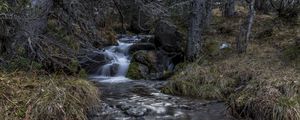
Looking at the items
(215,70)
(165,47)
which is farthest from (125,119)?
(165,47)

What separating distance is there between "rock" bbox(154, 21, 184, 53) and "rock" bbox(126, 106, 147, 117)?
7242 mm

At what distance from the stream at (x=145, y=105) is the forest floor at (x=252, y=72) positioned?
514 mm

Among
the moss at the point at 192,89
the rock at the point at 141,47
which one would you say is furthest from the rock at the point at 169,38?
the moss at the point at 192,89

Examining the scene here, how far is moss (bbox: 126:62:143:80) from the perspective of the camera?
15.3m

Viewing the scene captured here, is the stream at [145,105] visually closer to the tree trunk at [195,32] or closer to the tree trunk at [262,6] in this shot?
the tree trunk at [195,32]

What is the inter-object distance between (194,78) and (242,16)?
10.6m

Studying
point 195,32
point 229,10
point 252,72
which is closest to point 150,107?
point 252,72

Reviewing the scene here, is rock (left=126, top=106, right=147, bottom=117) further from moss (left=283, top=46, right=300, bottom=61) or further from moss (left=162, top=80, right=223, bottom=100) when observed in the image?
moss (left=283, top=46, right=300, bottom=61)

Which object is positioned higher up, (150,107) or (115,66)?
(115,66)

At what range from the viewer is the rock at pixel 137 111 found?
923cm

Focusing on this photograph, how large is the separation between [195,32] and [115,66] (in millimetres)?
3463

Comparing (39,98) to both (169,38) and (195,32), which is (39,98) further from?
(169,38)

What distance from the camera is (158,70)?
1606 cm

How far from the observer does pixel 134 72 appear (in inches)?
611
